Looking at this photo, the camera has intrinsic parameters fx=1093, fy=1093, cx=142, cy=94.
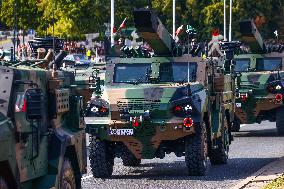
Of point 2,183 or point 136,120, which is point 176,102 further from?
point 2,183

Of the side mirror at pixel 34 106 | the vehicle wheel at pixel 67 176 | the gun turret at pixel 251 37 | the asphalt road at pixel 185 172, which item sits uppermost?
the gun turret at pixel 251 37

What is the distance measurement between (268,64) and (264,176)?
460 inches

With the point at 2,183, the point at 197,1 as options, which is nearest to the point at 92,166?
the point at 2,183

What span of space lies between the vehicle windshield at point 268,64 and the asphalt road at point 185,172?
3.44 m

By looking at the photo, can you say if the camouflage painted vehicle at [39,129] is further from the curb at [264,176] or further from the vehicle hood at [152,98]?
the vehicle hood at [152,98]

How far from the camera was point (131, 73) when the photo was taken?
19031 millimetres

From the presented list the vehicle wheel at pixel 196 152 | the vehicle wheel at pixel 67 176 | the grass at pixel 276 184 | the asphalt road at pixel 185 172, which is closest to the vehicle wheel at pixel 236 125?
the asphalt road at pixel 185 172

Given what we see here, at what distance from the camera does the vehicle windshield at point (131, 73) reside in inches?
744

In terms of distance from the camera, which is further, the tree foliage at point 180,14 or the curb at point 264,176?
the tree foliage at point 180,14

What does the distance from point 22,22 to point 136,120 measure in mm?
4160

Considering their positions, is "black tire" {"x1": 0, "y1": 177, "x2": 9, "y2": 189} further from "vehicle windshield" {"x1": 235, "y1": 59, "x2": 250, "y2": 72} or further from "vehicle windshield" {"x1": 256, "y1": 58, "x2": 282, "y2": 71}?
"vehicle windshield" {"x1": 235, "y1": 59, "x2": 250, "y2": 72}

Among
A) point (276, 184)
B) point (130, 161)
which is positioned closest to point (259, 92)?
point (130, 161)

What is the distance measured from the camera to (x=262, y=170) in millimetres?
18031

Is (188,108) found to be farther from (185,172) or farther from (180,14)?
(180,14)
